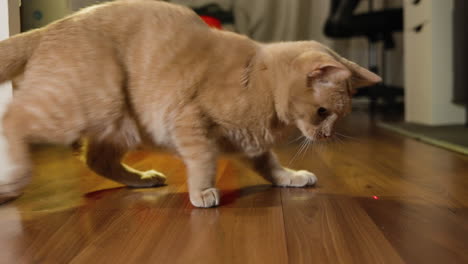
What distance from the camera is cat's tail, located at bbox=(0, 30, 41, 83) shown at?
114cm

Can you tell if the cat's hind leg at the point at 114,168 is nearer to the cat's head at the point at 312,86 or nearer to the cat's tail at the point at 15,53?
the cat's tail at the point at 15,53

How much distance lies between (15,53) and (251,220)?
28.4 inches

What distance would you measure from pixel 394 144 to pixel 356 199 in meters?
1.23

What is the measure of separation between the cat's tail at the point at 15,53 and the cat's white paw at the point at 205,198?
55 centimetres

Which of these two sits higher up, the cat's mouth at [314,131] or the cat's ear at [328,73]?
the cat's ear at [328,73]

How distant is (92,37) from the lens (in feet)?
3.87

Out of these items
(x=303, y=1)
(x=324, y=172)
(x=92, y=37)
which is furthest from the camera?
(x=303, y=1)

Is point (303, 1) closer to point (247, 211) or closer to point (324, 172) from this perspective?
point (324, 172)

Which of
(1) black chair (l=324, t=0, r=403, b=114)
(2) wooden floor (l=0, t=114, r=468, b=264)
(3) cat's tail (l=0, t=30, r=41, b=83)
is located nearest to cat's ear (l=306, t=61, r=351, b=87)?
(2) wooden floor (l=0, t=114, r=468, b=264)

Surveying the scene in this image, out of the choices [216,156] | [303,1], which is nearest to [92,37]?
[216,156]

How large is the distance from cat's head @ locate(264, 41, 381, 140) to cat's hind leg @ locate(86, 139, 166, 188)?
481 mm

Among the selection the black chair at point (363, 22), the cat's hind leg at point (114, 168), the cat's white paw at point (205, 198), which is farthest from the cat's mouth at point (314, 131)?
the black chair at point (363, 22)

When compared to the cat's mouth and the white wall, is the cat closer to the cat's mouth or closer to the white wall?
the cat's mouth

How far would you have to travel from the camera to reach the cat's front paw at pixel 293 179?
1.42m
